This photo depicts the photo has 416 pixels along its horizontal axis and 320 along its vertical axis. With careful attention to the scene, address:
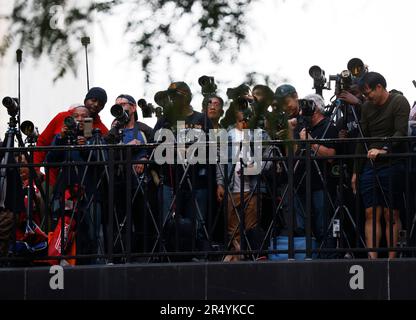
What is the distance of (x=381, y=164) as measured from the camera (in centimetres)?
1266

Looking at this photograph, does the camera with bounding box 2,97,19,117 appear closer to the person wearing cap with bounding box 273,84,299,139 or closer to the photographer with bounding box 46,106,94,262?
the person wearing cap with bounding box 273,84,299,139

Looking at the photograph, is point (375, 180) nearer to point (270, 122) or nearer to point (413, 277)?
point (413, 277)

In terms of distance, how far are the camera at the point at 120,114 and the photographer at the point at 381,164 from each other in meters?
2.06

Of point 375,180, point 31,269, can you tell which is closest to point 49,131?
point 31,269

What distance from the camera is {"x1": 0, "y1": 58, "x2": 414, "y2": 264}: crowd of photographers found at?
41.4 ft

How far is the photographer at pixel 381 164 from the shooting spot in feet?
40.7

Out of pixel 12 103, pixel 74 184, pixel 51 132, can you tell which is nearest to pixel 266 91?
pixel 12 103

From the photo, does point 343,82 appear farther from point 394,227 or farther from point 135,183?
point 135,183

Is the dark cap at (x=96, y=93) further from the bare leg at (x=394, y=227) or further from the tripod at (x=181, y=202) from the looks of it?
Result: the bare leg at (x=394, y=227)

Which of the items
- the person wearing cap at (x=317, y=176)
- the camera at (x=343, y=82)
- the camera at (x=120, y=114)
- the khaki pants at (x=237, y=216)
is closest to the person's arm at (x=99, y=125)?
the camera at (x=120, y=114)

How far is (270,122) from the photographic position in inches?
273

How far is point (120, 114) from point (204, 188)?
3.84ft

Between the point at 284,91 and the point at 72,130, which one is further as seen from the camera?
the point at 72,130
